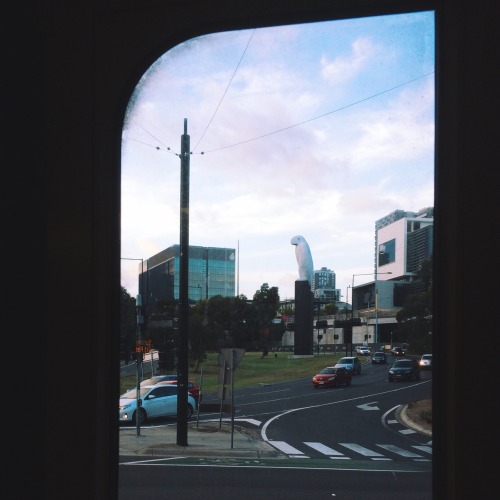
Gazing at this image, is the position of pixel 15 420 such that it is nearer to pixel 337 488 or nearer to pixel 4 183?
pixel 4 183

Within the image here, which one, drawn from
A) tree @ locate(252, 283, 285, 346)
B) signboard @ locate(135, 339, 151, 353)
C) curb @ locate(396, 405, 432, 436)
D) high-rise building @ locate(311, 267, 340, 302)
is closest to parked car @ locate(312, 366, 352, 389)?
curb @ locate(396, 405, 432, 436)

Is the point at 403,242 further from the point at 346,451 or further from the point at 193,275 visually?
the point at 346,451

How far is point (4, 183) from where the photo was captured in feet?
4.75

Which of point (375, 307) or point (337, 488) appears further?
point (337, 488)

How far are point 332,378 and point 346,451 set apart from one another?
517cm

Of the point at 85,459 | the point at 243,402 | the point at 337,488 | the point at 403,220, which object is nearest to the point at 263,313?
the point at 403,220

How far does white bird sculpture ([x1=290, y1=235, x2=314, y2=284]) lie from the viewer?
246cm

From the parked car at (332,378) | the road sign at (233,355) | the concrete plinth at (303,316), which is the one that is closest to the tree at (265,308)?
the concrete plinth at (303,316)

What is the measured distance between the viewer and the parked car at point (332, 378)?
14.8 m

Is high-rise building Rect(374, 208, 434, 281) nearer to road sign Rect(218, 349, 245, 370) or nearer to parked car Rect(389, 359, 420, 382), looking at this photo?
parked car Rect(389, 359, 420, 382)

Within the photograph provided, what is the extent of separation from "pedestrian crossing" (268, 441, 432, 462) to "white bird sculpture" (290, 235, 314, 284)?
6.73m

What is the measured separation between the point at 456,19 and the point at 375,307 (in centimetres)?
158

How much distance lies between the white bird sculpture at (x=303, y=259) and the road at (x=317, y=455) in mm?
684

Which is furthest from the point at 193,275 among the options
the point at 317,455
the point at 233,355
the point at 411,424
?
the point at 317,455
